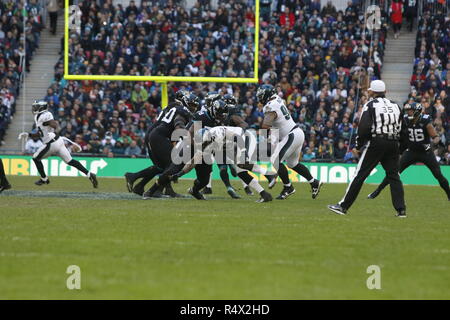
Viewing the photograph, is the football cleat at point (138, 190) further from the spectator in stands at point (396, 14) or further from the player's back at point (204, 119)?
the spectator in stands at point (396, 14)

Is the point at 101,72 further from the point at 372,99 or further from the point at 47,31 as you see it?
the point at 372,99

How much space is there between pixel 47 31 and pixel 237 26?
7954mm

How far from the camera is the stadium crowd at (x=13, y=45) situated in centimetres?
2822

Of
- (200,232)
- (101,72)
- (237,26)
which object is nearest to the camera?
(200,232)

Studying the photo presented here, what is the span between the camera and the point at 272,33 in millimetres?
28891

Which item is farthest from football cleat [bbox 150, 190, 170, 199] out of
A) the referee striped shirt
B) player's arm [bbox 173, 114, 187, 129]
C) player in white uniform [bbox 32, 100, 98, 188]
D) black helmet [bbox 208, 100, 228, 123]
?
the referee striped shirt

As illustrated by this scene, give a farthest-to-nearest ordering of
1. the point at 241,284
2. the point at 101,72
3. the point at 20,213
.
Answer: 1. the point at 101,72
2. the point at 20,213
3. the point at 241,284

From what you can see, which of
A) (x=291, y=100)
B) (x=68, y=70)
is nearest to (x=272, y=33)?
(x=291, y=100)

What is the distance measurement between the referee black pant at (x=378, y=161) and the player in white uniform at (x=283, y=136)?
372cm

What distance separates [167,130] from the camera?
1570cm

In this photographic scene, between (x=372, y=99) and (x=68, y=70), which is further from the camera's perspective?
(x=68, y=70)

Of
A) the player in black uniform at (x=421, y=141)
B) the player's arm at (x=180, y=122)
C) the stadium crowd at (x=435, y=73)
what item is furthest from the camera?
the stadium crowd at (x=435, y=73)

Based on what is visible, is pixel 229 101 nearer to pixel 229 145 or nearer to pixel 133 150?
pixel 229 145

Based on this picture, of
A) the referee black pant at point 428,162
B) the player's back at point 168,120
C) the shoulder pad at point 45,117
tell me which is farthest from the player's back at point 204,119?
the shoulder pad at point 45,117
